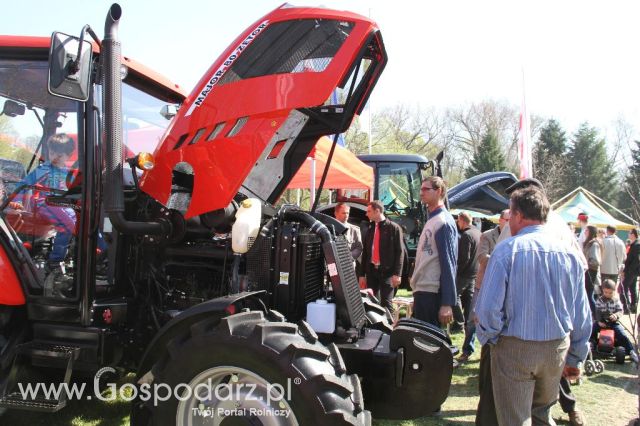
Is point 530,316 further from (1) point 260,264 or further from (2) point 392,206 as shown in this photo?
(2) point 392,206

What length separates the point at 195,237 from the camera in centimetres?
329

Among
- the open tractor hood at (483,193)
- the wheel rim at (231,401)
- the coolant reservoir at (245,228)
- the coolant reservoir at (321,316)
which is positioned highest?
the open tractor hood at (483,193)

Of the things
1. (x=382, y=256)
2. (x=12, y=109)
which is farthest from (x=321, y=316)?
(x=382, y=256)

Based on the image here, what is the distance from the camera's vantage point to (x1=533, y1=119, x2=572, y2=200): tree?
34125mm

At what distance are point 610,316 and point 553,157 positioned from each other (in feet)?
105

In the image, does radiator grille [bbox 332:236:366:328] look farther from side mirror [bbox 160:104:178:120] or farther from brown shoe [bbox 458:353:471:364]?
brown shoe [bbox 458:353:471:364]

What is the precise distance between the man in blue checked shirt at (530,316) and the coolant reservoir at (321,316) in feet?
2.83

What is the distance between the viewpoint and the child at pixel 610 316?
19.3ft

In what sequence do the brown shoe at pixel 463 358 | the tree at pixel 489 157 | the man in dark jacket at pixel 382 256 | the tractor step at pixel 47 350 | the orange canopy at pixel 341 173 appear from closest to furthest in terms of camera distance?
the tractor step at pixel 47 350 → the brown shoe at pixel 463 358 → the man in dark jacket at pixel 382 256 → the orange canopy at pixel 341 173 → the tree at pixel 489 157

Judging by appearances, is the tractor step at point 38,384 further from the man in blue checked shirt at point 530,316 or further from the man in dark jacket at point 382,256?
the man in dark jacket at point 382,256

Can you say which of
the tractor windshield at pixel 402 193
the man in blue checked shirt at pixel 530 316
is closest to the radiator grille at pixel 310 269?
the man in blue checked shirt at pixel 530 316

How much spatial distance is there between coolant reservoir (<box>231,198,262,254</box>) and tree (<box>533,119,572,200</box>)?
34.1m

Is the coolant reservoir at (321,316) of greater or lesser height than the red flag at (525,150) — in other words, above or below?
below

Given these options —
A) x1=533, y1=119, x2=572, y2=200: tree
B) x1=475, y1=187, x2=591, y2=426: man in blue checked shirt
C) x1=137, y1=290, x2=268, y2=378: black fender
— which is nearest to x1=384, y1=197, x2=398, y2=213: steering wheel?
x1=475, y1=187, x2=591, y2=426: man in blue checked shirt
